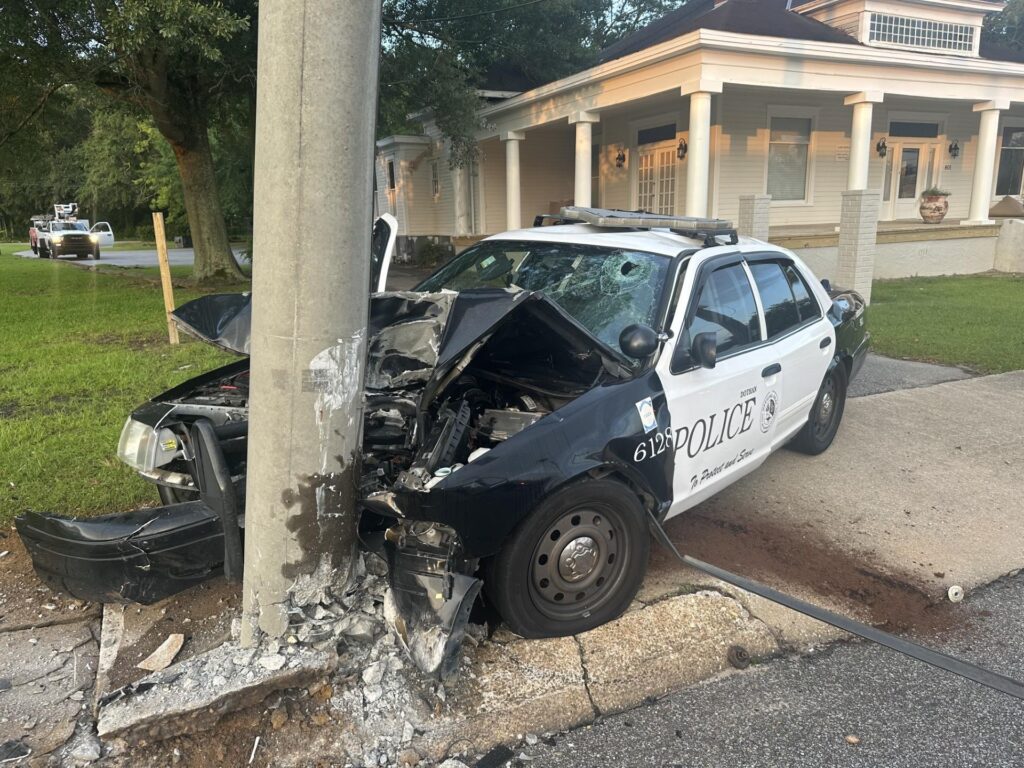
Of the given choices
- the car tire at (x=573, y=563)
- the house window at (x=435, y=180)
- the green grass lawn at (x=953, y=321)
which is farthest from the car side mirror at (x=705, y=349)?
the house window at (x=435, y=180)

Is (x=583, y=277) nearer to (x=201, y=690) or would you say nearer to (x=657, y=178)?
(x=201, y=690)

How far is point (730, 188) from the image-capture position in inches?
655

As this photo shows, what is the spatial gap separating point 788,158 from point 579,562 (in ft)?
53.7

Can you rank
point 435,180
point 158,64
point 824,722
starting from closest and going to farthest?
point 824,722
point 158,64
point 435,180

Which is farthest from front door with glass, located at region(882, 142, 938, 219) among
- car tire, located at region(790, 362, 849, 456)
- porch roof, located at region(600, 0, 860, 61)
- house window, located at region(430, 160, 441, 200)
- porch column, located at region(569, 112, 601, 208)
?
car tire, located at region(790, 362, 849, 456)

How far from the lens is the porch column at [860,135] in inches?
575

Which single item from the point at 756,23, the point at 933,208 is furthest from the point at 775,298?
the point at 933,208

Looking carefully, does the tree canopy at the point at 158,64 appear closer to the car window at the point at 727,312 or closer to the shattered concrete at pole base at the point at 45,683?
the car window at the point at 727,312

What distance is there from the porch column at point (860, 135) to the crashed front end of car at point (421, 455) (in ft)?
43.9

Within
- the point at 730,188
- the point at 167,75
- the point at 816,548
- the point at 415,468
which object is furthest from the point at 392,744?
the point at 730,188

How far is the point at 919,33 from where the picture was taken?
668 inches

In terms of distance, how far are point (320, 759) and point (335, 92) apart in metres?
2.22

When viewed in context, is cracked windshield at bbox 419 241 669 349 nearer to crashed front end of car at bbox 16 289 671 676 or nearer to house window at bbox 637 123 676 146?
crashed front end of car at bbox 16 289 671 676

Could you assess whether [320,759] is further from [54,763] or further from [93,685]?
[93,685]
